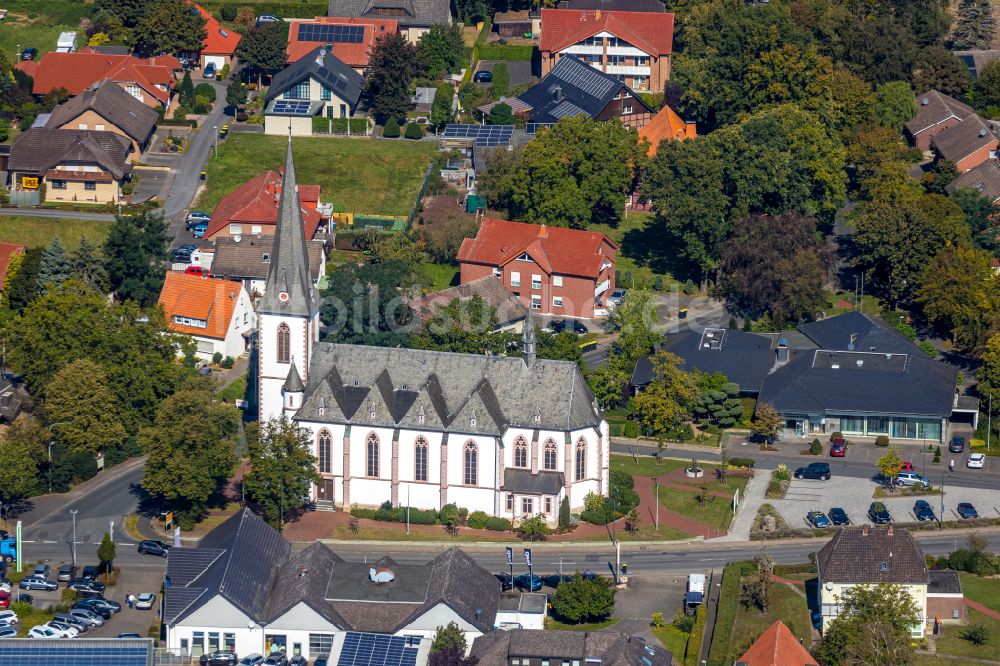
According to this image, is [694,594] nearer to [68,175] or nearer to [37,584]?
[37,584]

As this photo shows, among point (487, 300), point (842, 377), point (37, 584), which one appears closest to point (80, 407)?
point (37, 584)

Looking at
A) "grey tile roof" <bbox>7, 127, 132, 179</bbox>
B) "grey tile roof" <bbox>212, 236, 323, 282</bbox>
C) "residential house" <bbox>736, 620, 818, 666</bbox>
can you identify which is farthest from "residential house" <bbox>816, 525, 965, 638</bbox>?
"grey tile roof" <bbox>7, 127, 132, 179</bbox>

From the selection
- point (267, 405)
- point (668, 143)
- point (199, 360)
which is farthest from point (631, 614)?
point (668, 143)

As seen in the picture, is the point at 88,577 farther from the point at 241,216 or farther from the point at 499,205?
the point at 499,205

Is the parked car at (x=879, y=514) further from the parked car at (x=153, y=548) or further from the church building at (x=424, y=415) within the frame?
the parked car at (x=153, y=548)

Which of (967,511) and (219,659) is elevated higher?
(967,511)

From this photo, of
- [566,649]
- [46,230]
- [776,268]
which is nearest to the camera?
[566,649]

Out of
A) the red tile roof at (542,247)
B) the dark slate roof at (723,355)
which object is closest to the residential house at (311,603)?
the dark slate roof at (723,355)
